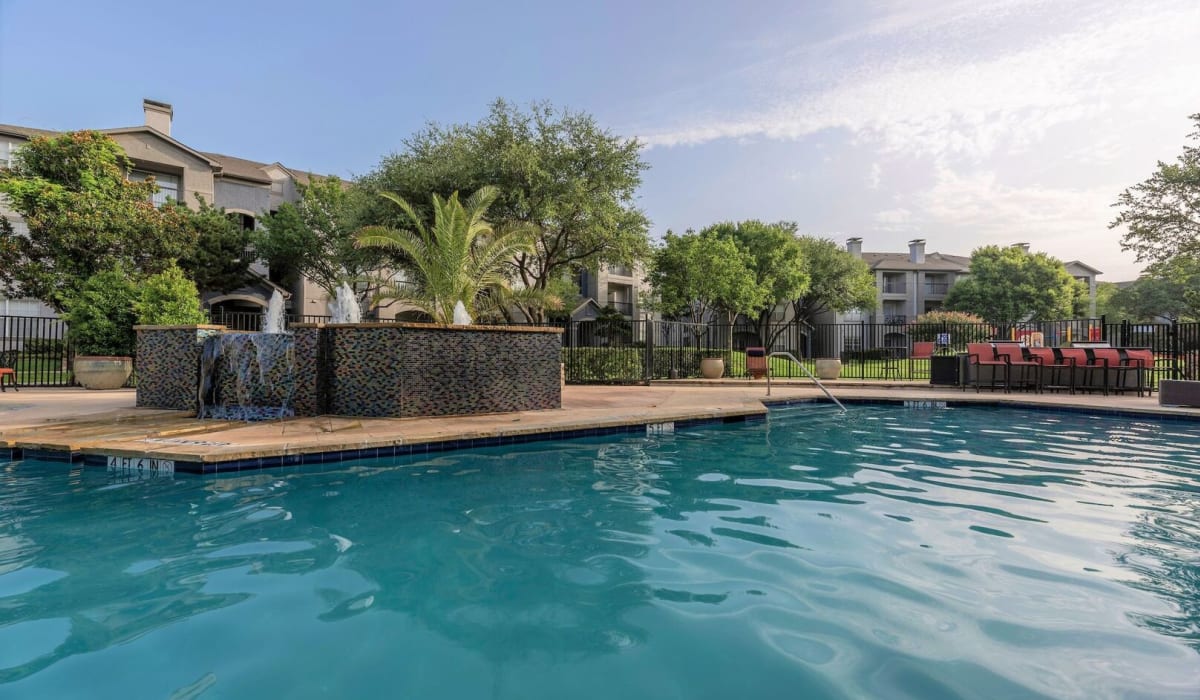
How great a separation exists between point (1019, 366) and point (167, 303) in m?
19.2

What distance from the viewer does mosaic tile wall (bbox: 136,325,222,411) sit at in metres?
7.84

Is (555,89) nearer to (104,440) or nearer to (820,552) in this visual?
(104,440)

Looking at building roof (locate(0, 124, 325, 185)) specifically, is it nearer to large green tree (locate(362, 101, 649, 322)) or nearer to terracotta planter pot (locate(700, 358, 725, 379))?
large green tree (locate(362, 101, 649, 322))

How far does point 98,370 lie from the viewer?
38.5 ft

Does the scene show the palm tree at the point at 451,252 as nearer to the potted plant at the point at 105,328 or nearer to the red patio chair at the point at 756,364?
the potted plant at the point at 105,328

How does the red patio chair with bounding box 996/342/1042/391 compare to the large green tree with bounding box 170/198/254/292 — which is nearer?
the red patio chair with bounding box 996/342/1042/391

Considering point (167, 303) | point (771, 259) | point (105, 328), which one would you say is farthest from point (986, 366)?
point (105, 328)

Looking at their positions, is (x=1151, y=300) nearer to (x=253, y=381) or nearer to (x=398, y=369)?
(x=398, y=369)

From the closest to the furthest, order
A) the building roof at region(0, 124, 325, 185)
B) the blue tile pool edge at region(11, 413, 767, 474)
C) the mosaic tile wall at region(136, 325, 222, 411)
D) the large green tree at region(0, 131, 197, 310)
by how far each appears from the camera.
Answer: the blue tile pool edge at region(11, 413, 767, 474)
the mosaic tile wall at region(136, 325, 222, 411)
the large green tree at region(0, 131, 197, 310)
the building roof at region(0, 124, 325, 185)

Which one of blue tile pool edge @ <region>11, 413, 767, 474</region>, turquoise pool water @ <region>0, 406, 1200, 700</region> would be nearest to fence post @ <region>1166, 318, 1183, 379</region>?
turquoise pool water @ <region>0, 406, 1200, 700</region>

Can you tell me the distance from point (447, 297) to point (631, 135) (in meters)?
10.3

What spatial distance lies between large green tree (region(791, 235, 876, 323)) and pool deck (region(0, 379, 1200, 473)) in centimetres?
2644

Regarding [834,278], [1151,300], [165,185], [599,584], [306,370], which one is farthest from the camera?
[1151,300]

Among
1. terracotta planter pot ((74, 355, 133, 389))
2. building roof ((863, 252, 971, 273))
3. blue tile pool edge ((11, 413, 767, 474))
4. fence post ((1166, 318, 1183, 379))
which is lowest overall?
blue tile pool edge ((11, 413, 767, 474))
